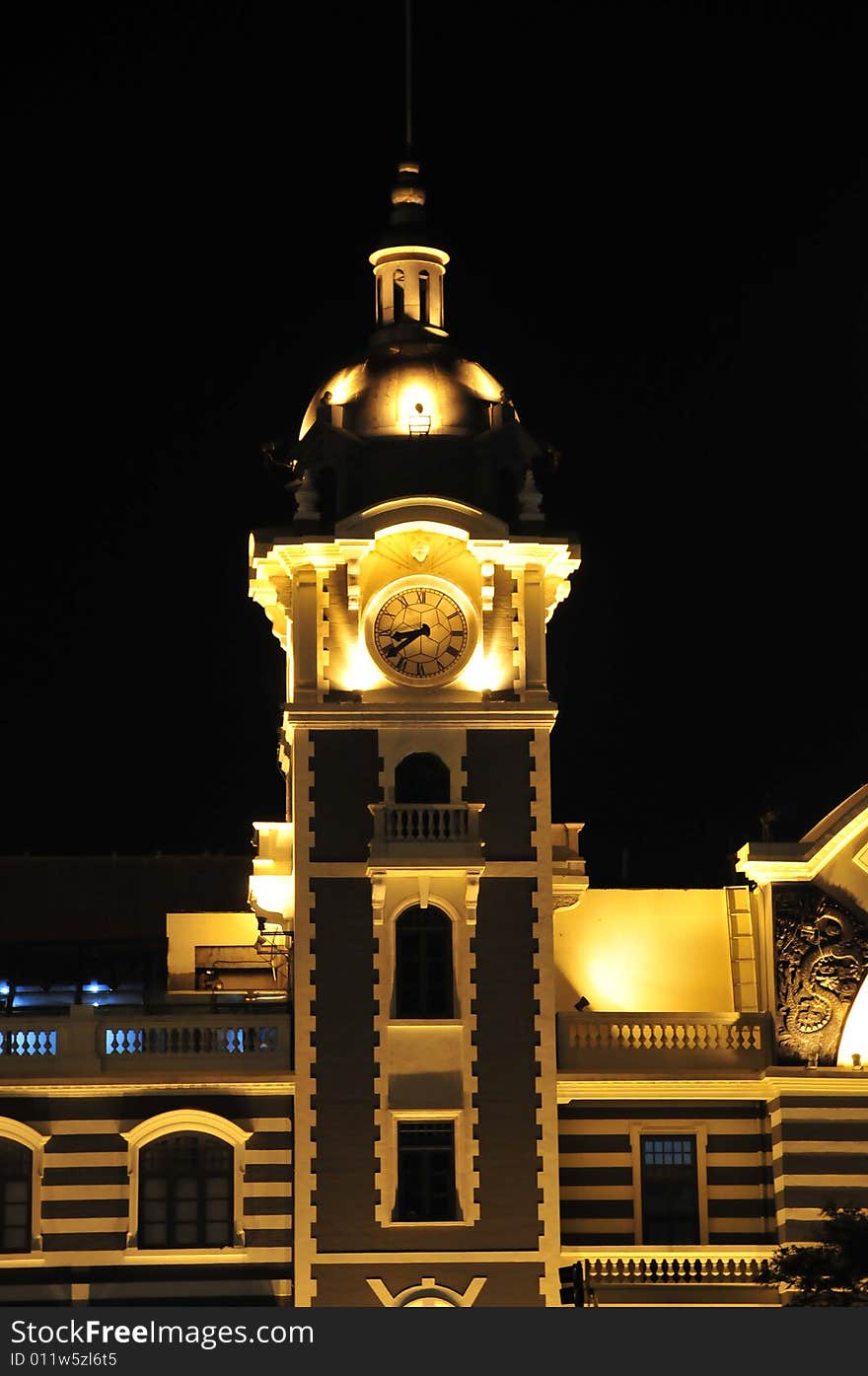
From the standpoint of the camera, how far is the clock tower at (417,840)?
217 feet

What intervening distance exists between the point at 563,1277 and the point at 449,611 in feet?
42.3

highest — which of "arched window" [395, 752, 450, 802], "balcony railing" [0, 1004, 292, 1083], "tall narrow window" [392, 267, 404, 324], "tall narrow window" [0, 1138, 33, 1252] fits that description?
"tall narrow window" [392, 267, 404, 324]

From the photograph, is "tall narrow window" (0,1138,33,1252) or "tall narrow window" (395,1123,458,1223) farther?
"tall narrow window" (395,1123,458,1223)

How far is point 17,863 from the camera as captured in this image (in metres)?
78.7

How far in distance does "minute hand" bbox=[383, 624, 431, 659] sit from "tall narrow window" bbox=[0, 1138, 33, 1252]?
1169cm

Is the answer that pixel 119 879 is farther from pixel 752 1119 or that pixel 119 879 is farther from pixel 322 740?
pixel 752 1119

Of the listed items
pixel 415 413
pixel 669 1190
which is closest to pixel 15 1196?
pixel 669 1190

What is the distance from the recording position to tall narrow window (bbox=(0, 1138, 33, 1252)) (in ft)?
215

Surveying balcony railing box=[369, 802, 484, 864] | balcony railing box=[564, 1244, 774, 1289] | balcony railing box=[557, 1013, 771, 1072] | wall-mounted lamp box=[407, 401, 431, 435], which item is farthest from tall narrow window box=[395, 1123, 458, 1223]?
wall-mounted lamp box=[407, 401, 431, 435]

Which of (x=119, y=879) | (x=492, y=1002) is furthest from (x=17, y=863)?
(x=492, y=1002)

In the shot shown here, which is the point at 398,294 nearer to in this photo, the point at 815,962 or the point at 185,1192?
the point at 815,962

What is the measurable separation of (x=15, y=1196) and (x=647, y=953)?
1394 cm

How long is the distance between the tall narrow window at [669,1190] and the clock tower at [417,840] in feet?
6.84

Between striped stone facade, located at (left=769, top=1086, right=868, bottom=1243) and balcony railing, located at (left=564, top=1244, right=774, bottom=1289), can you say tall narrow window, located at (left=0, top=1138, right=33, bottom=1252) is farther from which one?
striped stone facade, located at (left=769, top=1086, right=868, bottom=1243)
